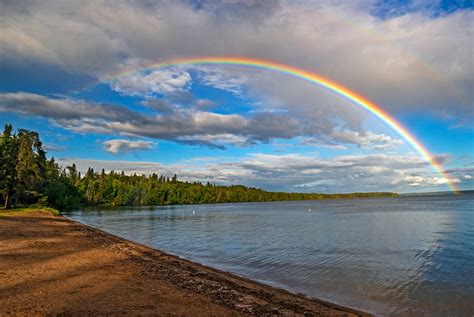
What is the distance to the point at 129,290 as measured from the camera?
13.6 meters

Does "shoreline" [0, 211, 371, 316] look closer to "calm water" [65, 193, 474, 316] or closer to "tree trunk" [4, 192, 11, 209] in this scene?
"calm water" [65, 193, 474, 316]

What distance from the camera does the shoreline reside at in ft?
37.0

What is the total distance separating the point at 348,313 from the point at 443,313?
4.03m

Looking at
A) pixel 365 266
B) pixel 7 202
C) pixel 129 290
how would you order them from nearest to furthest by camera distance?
pixel 129 290 < pixel 365 266 < pixel 7 202

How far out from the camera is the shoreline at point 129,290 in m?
11.3

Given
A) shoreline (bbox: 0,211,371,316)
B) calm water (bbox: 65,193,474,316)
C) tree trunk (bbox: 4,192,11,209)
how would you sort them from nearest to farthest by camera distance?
1. shoreline (bbox: 0,211,371,316)
2. calm water (bbox: 65,193,474,316)
3. tree trunk (bbox: 4,192,11,209)

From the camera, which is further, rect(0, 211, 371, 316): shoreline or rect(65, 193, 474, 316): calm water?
rect(65, 193, 474, 316): calm water

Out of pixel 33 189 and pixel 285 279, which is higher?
pixel 33 189

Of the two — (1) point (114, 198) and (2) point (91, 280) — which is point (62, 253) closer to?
(2) point (91, 280)

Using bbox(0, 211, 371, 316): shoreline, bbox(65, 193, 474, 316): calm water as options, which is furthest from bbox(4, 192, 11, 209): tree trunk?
bbox(0, 211, 371, 316): shoreline

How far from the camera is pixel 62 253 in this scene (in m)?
22.1

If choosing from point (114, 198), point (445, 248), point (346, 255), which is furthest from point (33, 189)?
point (114, 198)

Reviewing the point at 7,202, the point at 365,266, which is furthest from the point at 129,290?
the point at 7,202

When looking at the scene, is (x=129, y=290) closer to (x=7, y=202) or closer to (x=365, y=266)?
(x=365, y=266)
